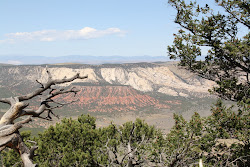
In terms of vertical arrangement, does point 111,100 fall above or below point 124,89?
below

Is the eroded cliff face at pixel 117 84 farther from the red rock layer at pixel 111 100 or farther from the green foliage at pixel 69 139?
the green foliage at pixel 69 139

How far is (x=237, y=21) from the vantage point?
9.25m

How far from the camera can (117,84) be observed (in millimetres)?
140875

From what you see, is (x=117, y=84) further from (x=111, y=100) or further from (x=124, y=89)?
(x=111, y=100)

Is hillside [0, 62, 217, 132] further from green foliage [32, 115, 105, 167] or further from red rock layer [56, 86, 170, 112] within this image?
green foliage [32, 115, 105, 167]

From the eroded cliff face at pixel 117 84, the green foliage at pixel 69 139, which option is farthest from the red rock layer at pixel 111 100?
the green foliage at pixel 69 139

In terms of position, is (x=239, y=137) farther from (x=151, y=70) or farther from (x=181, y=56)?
(x=151, y=70)

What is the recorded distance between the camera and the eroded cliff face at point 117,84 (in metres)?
111

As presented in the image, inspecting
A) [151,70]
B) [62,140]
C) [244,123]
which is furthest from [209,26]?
[151,70]

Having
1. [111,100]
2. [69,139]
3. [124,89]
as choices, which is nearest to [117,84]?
[124,89]

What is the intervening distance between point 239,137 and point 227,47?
3.63 meters

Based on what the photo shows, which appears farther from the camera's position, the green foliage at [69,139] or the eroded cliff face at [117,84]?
the eroded cliff face at [117,84]

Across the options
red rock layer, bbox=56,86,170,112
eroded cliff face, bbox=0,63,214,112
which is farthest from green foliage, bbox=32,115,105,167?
eroded cliff face, bbox=0,63,214,112

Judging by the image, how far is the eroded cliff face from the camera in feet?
364
